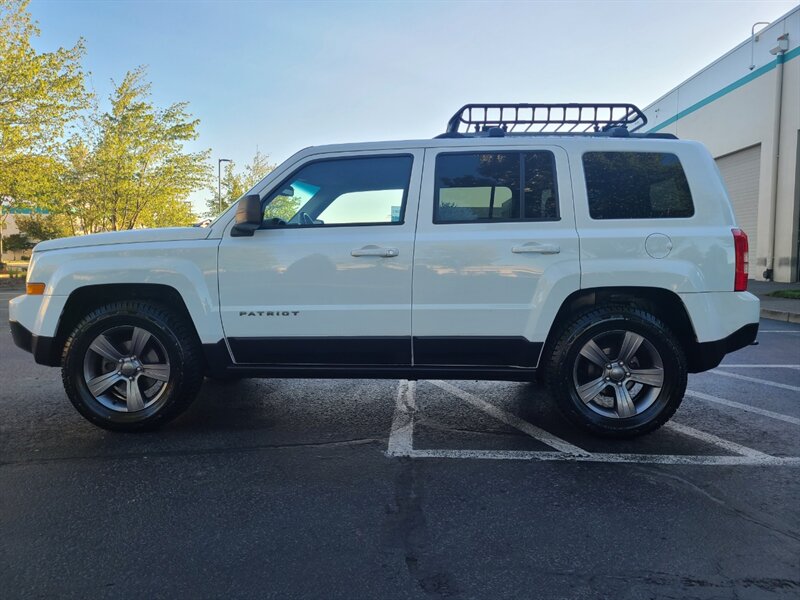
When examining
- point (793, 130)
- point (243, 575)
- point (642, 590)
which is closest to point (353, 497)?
point (243, 575)

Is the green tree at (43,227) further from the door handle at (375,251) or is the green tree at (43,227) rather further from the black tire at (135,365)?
the door handle at (375,251)

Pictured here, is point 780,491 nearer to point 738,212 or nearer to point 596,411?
point 596,411

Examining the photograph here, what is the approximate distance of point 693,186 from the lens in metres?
3.74

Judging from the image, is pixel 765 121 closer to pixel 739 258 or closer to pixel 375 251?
pixel 739 258

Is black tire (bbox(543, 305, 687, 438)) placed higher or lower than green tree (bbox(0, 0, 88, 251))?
lower

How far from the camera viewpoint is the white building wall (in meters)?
17.0

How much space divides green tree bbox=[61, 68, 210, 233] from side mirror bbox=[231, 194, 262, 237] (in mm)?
21848

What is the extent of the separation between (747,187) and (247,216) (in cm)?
2117

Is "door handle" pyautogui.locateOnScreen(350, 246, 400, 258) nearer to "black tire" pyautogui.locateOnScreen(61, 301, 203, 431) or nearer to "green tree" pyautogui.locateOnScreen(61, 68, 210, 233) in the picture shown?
"black tire" pyautogui.locateOnScreen(61, 301, 203, 431)

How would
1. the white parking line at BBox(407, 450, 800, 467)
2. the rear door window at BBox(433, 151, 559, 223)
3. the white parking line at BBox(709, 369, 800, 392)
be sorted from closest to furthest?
the white parking line at BBox(407, 450, 800, 467)
the rear door window at BBox(433, 151, 559, 223)
the white parking line at BBox(709, 369, 800, 392)

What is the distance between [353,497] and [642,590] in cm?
141

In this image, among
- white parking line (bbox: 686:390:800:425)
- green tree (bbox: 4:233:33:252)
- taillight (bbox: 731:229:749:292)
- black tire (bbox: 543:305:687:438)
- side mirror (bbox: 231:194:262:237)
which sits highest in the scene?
green tree (bbox: 4:233:33:252)

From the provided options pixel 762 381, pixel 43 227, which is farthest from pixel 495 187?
pixel 43 227

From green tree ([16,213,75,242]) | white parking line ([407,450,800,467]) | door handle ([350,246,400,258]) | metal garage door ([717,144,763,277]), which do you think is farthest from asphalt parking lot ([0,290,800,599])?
green tree ([16,213,75,242])
